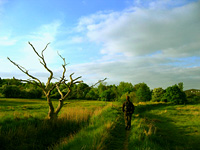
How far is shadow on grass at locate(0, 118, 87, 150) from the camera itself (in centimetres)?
781

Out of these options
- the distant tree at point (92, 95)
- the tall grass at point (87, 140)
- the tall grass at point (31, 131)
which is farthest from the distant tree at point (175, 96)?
the distant tree at point (92, 95)

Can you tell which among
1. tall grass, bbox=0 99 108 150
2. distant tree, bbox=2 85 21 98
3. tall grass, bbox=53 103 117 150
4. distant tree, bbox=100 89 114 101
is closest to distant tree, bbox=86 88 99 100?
distant tree, bbox=100 89 114 101

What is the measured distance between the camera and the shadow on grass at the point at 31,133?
25.6 feet

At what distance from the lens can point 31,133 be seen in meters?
8.88

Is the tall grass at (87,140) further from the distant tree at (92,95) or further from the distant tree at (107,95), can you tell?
the distant tree at (92,95)

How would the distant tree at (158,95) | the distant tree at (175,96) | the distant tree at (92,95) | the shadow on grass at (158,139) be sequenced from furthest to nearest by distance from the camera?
the distant tree at (92,95) → the distant tree at (158,95) → the distant tree at (175,96) → the shadow on grass at (158,139)

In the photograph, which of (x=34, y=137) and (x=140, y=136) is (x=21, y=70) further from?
(x=140, y=136)

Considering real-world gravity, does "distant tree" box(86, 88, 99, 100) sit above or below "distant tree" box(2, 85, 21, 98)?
below

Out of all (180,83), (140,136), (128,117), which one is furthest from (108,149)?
(180,83)

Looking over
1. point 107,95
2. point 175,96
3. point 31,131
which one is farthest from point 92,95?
point 31,131

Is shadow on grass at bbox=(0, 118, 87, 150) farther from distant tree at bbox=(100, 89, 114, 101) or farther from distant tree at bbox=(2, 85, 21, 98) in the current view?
distant tree at bbox=(100, 89, 114, 101)

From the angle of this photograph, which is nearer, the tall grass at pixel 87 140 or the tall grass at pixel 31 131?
the tall grass at pixel 87 140

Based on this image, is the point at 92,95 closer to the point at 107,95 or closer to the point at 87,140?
the point at 107,95

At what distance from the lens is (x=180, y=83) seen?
298 feet
